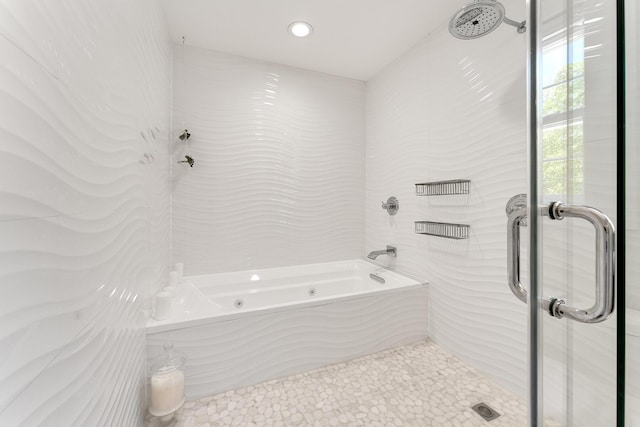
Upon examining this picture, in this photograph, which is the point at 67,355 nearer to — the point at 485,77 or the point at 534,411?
the point at 534,411

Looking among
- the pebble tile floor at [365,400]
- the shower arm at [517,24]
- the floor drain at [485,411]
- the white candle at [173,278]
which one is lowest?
the floor drain at [485,411]

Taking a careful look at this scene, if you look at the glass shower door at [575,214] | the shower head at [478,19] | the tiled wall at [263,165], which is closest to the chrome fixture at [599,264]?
the glass shower door at [575,214]

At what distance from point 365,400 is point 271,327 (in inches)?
25.8

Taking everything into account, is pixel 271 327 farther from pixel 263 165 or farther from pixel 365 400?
pixel 263 165

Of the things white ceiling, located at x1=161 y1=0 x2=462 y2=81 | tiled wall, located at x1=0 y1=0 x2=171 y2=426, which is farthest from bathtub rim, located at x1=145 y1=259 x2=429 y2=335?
white ceiling, located at x1=161 y1=0 x2=462 y2=81

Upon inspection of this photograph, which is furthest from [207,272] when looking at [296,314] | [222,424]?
[222,424]

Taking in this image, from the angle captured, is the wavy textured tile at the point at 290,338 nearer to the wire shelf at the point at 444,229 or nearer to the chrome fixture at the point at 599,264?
the wire shelf at the point at 444,229

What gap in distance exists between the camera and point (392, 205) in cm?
247

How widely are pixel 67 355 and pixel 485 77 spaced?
7.42 feet

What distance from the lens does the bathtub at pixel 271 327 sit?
147 centimetres

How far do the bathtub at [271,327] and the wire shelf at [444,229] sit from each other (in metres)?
0.42

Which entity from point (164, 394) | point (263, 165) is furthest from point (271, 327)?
point (263, 165)

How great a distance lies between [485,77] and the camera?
5.44 feet

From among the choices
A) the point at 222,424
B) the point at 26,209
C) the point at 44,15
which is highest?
the point at 44,15
